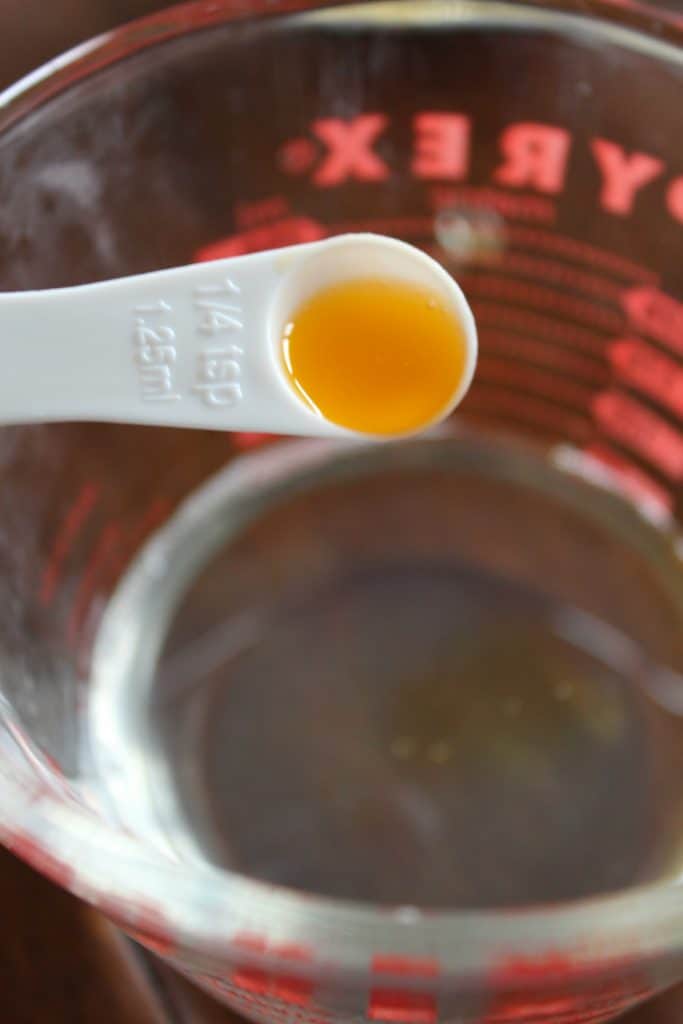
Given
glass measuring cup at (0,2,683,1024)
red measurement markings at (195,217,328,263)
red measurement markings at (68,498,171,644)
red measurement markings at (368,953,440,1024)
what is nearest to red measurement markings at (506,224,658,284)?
glass measuring cup at (0,2,683,1024)

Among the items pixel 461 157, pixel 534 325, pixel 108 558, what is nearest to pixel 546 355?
pixel 534 325

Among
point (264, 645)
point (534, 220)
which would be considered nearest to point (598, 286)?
point (534, 220)

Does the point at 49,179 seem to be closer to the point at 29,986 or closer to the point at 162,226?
the point at 162,226

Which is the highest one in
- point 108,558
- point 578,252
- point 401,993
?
point 578,252

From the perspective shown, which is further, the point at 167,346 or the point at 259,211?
the point at 259,211

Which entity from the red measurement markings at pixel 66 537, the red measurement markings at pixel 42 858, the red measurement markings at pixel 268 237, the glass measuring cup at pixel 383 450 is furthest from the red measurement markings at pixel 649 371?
the red measurement markings at pixel 42 858

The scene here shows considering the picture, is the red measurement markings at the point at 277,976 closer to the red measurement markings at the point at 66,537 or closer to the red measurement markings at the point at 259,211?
the red measurement markings at the point at 66,537

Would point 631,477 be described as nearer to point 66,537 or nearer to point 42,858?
point 66,537
